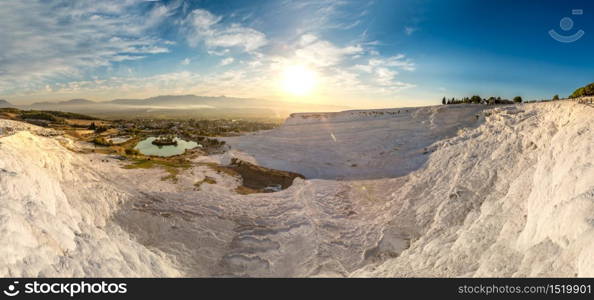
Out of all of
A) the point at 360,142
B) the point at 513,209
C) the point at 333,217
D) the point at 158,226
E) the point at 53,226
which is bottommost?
the point at 333,217

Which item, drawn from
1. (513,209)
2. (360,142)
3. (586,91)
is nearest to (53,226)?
(513,209)

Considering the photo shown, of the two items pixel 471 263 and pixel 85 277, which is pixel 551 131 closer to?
pixel 471 263

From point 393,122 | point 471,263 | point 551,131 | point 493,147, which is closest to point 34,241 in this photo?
point 471,263

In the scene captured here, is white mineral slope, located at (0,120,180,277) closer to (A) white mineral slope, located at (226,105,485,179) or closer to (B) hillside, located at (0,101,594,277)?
(B) hillside, located at (0,101,594,277)

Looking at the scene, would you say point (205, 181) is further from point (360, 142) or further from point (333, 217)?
point (360, 142)

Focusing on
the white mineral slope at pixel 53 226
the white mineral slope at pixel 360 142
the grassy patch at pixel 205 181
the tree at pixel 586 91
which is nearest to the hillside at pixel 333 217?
the white mineral slope at pixel 53 226
